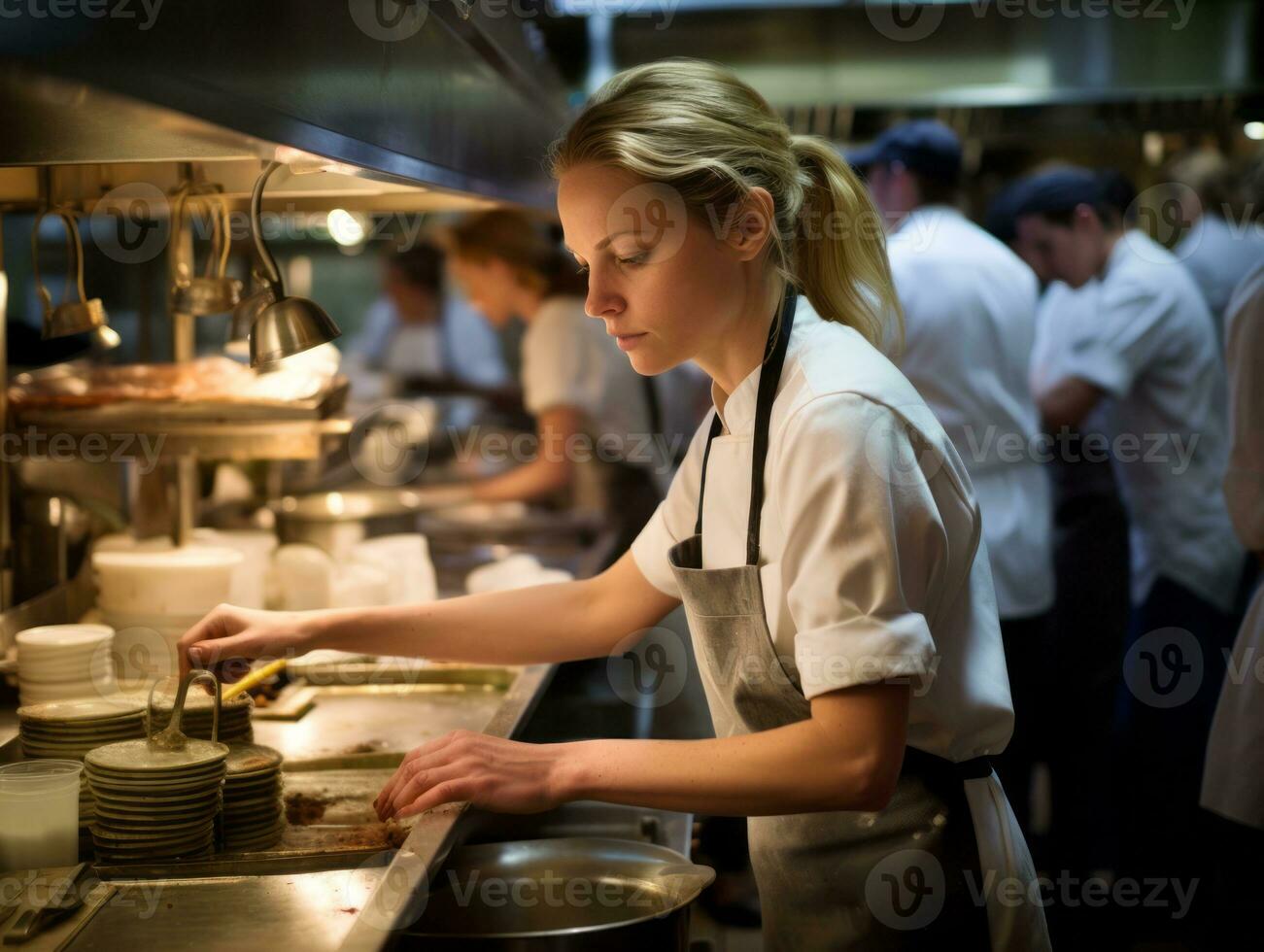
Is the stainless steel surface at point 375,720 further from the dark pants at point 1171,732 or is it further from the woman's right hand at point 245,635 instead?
the dark pants at point 1171,732

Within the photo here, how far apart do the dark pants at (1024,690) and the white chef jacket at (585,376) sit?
49.8 inches

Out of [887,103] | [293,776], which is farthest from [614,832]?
[887,103]

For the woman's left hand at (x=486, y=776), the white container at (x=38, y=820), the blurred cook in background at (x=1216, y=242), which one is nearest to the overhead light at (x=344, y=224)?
the white container at (x=38, y=820)

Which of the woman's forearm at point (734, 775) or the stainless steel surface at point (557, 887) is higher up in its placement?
the woman's forearm at point (734, 775)

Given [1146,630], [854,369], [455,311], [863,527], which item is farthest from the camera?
[455,311]

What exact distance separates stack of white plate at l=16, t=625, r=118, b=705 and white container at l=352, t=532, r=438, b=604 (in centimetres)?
82

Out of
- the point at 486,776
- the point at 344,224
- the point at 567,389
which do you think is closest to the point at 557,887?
the point at 486,776

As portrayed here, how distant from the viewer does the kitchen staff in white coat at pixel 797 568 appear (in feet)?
4.28

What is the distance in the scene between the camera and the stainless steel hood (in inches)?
47.3

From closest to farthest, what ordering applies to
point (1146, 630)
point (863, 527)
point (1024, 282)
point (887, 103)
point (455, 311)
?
point (863, 527) < point (1024, 282) < point (1146, 630) < point (887, 103) < point (455, 311)

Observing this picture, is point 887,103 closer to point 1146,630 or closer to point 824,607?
point 1146,630

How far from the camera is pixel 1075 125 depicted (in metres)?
5.26

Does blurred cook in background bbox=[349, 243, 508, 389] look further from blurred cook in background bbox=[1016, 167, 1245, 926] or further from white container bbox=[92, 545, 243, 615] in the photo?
white container bbox=[92, 545, 243, 615]

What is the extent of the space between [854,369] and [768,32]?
13.6 feet
